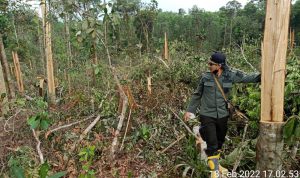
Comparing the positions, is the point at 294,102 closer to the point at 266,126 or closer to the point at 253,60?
the point at 266,126

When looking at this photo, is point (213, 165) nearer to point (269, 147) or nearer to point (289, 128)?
point (269, 147)

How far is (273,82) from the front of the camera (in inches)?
122

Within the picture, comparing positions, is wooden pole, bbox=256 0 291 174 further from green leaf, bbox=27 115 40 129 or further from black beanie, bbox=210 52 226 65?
green leaf, bbox=27 115 40 129

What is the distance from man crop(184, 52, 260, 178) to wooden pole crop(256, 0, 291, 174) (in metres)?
0.88

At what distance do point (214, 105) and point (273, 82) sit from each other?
115cm

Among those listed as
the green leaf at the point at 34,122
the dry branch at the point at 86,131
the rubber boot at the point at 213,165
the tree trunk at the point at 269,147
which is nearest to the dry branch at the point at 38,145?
the green leaf at the point at 34,122

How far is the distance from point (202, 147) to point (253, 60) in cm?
524

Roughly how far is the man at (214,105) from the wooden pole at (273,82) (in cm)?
88

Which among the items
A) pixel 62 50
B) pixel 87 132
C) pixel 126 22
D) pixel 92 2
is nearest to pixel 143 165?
pixel 87 132

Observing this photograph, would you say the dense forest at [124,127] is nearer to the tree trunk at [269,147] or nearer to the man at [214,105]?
the tree trunk at [269,147]

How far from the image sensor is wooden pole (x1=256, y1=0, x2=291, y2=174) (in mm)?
3025

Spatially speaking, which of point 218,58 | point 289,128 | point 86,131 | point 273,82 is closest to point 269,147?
point 289,128

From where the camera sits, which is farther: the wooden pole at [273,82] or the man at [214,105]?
the man at [214,105]

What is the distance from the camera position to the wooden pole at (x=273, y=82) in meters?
3.03
